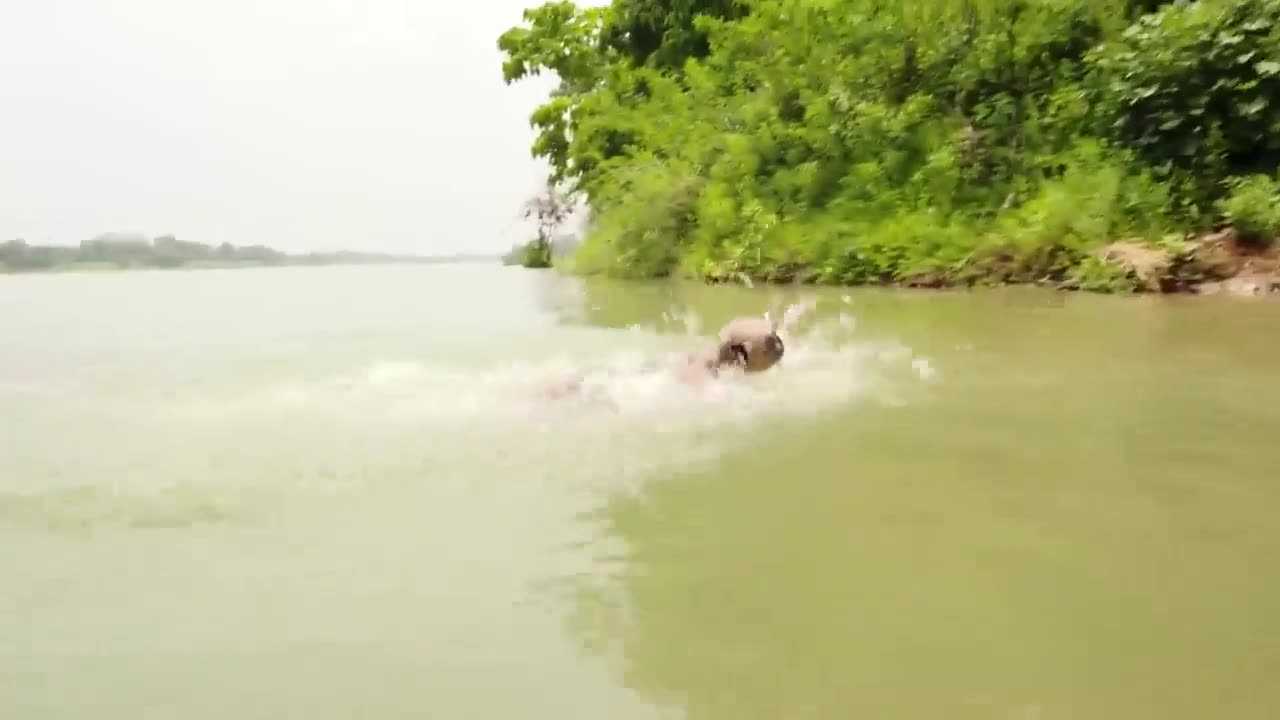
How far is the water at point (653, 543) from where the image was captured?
4.64 feet

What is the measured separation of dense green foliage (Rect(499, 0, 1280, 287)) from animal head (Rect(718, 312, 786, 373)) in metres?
4.36

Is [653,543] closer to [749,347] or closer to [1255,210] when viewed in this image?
[749,347]

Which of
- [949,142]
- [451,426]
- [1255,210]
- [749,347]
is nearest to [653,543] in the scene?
[451,426]

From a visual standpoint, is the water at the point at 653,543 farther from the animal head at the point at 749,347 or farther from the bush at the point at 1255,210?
the bush at the point at 1255,210

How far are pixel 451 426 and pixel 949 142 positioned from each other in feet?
26.8

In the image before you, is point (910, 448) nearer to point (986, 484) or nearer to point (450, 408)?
point (986, 484)

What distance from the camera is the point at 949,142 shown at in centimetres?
1029

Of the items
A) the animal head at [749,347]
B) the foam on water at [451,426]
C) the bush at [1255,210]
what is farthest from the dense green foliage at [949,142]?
the foam on water at [451,426]

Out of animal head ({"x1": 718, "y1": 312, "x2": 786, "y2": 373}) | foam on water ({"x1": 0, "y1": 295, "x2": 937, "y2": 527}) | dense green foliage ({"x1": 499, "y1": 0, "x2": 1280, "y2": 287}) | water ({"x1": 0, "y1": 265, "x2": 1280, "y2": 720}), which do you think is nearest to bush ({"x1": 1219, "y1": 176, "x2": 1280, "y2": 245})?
dense green foliage ({"x1": 499, "y1": 0, "x2": 1280, "y2": 287})

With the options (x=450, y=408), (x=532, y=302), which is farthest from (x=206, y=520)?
(x=532, y=302)

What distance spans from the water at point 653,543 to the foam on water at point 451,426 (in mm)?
18

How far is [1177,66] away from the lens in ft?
27.0

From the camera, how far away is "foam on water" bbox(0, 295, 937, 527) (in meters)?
2.52

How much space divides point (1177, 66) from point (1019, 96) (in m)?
2.10
